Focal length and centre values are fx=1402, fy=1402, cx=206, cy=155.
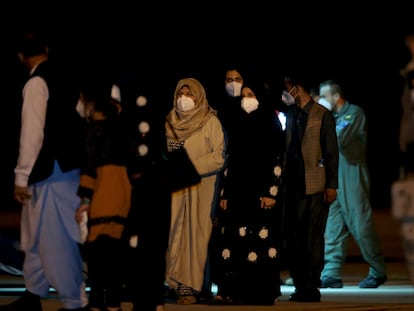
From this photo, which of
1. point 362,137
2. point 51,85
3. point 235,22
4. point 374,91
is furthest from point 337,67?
point 51,85

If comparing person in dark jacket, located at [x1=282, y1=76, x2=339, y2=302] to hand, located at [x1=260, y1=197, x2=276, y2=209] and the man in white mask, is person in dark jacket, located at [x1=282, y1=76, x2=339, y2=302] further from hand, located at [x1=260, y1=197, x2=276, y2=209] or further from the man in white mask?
hand, located at [x1=260, y1=197, x2=276, y2=209]

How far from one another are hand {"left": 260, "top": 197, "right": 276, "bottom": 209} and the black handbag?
2350mm

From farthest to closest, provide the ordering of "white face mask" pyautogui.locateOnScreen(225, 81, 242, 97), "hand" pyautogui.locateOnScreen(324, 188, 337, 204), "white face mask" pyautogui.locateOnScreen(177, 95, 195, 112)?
1. "hand" pyautogui.locateOnScreen(324, 188, 337, 204)
2. "white face mask" pyautogui.locateOnScreen(225, 81, 242, 97)
3. "white face mask" pyautogui.locateOnScreen(177, 95, 195, 112)

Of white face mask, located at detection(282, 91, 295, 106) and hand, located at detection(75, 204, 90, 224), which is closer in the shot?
hand, located at detection(75, 204, 90, 224)

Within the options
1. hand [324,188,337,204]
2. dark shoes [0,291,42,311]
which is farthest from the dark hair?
hand [324,188,337,204]

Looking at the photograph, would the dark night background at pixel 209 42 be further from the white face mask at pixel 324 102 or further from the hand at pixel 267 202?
the hand at pixel 267 202

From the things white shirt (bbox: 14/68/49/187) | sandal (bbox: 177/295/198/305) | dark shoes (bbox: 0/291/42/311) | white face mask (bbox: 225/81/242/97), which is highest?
white face mask (bbox: 225/81/242/97)

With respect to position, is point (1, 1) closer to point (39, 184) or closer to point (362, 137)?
point (362, 137)

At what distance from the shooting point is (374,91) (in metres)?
43.6

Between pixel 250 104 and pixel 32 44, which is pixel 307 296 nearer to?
pixel 250 104

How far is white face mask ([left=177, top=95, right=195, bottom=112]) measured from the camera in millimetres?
12914

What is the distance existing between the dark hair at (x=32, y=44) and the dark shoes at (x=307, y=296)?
369 centimetres

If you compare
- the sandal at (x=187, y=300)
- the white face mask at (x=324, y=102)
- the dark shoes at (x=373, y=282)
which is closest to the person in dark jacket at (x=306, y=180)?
the sandal at (x=187, y=300)

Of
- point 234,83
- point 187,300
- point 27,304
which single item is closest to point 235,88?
point 234,83
